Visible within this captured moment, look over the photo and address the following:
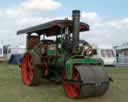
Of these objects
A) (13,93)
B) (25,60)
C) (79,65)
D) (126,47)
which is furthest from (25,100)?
(126,47)

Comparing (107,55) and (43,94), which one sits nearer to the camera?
(43,94)

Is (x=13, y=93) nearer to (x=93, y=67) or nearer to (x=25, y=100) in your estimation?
(x=25, y=100)

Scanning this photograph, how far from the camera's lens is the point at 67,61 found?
252 inches

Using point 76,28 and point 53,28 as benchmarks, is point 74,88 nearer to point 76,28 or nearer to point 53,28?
point 76,28

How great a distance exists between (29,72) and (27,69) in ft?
0.89

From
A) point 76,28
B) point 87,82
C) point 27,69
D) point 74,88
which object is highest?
point 76,28

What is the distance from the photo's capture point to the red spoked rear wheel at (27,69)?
27.0 feet

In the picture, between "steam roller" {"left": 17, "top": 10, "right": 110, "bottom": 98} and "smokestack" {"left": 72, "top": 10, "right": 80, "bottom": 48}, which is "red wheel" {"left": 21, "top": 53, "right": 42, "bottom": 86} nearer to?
"steam roller" {"left": 17, "top": 10, "right": 110, "bottom": 98}

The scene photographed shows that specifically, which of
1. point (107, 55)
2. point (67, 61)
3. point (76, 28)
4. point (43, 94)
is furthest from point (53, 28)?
point (107, 55)

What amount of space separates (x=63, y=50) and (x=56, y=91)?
1087mm

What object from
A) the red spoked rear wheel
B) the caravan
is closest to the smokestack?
the red spoked rear wheel

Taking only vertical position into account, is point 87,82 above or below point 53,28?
below

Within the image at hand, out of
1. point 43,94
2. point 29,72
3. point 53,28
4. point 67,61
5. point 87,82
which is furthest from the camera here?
point 29,72

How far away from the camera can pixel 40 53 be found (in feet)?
26.1
